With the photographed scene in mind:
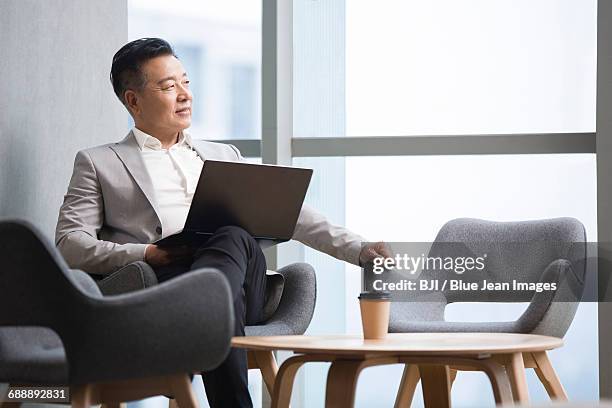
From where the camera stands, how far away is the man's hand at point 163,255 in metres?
3.04

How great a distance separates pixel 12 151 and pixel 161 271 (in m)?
0.66

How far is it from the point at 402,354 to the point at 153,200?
4.56 feet

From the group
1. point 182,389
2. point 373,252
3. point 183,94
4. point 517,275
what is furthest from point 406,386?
point 182,389

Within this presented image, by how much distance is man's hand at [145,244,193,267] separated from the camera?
304 cm

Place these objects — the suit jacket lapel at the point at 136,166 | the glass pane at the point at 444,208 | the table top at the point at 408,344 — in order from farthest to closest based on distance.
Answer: the glass pane at the point at 444,208
the suit jacket lapel at the point at 136,166
the table top at the point at 408,344

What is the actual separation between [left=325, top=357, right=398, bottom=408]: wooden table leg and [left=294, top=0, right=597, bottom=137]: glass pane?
2295 mm

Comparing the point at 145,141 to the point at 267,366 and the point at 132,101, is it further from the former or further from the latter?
the point at 267,366

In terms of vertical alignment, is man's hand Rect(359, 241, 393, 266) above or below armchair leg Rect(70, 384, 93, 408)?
above

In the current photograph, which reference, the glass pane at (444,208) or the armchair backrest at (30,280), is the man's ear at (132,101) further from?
the armchair backrest at (30,280)

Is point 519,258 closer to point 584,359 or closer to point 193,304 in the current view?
point 584,359

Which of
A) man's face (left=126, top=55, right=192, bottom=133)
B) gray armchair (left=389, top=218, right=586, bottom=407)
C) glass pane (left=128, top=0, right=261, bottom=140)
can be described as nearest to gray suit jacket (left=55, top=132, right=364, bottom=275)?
man's face (left=126, top=55, right=192, bottom=133)

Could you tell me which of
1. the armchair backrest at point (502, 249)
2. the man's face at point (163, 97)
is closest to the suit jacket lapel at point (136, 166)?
the man's face at point (163, 97)

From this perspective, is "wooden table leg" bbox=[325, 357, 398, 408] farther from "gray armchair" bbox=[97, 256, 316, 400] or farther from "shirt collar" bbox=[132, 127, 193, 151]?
"shirt collar" bbox=[132, 127, 193, 151]

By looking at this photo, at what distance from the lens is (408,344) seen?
2.26 m
